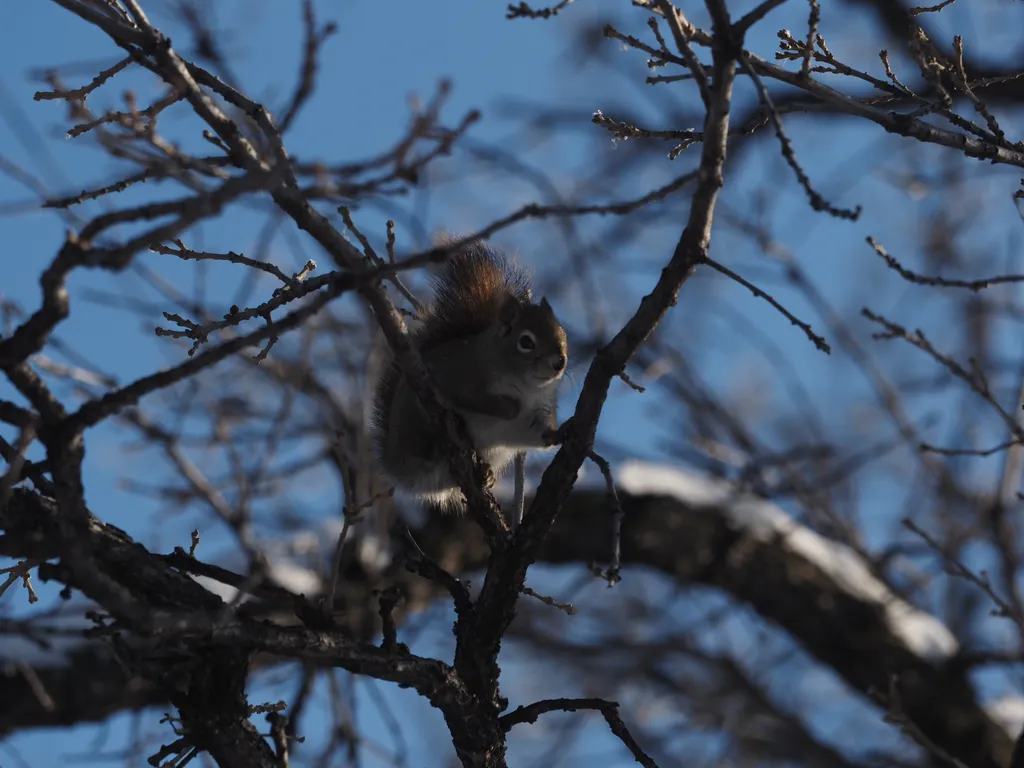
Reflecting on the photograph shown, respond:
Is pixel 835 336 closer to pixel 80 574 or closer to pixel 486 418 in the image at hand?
pixel 486 418

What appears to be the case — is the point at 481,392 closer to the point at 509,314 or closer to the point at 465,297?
the point at 509,314

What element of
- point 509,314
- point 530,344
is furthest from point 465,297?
point 530,344

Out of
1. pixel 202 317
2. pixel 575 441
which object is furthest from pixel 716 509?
pixel 575 441

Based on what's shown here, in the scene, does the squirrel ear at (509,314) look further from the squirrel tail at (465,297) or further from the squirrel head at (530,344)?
the squirrel tail at (465,297)

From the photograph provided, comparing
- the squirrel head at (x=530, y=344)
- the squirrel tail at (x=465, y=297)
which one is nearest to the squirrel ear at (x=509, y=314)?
the squirrel head at (x=530, y=344)

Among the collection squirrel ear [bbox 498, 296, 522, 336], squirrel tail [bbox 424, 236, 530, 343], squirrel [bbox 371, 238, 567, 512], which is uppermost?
squirrel tail [bbox 424, 236, 530, 343]

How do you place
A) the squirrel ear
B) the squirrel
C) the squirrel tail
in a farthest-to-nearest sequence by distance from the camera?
the squirrel tail, the squirrel ear, the squirrel

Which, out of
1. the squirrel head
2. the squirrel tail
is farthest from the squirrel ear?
the squirrel tail

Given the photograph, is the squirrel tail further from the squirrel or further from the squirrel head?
the squirrel head

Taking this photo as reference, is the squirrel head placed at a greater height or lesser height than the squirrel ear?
lesser

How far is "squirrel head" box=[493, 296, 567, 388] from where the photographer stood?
2.91m

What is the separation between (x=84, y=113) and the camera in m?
2.01

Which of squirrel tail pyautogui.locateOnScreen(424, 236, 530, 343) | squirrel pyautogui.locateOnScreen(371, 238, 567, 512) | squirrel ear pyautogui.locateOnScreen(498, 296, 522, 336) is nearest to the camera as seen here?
squirrel pyautogui.locateOnScreen(371, 238, 567, 512)

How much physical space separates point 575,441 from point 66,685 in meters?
3.09
